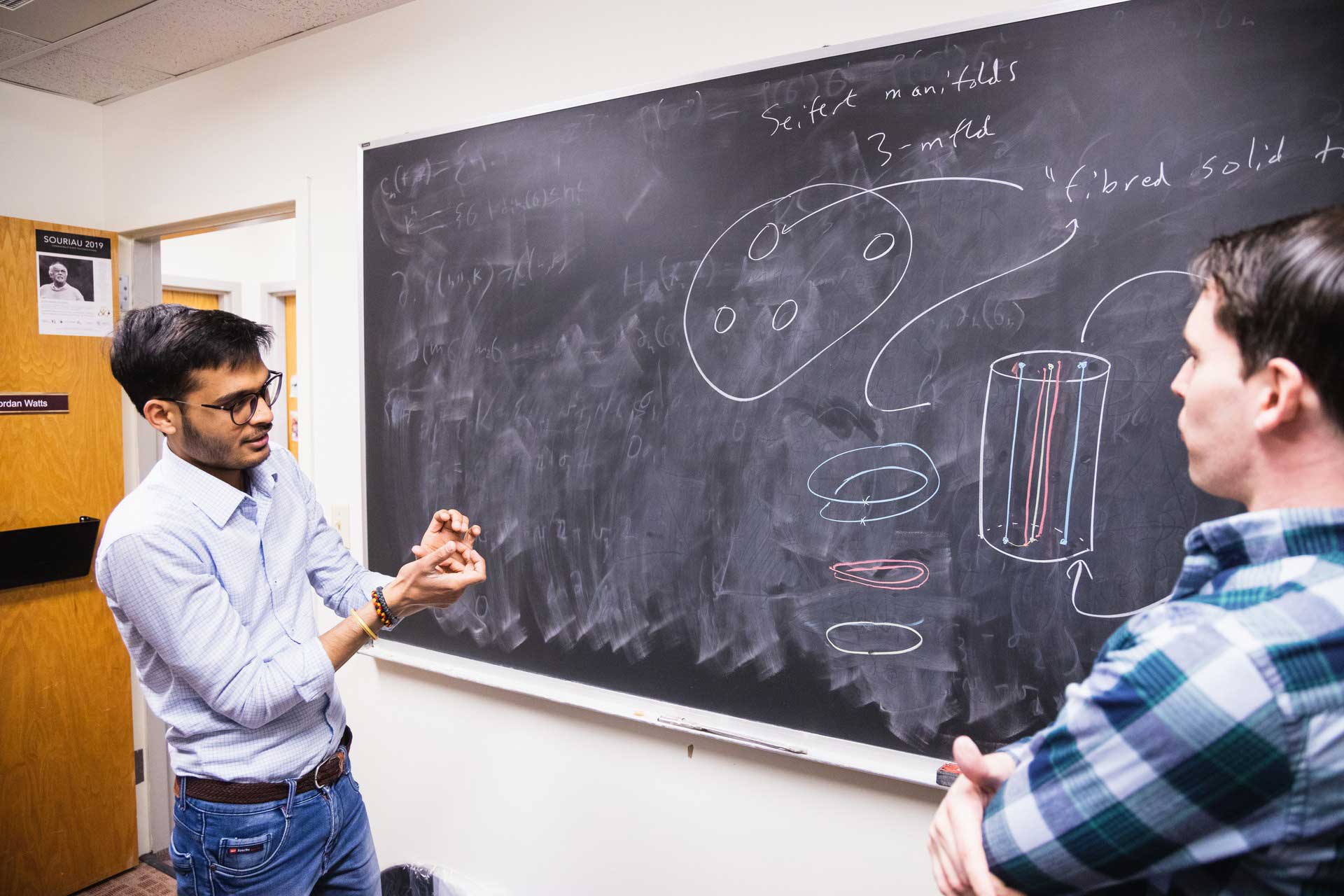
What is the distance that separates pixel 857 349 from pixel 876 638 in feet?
1.99

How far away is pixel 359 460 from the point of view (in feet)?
7.90

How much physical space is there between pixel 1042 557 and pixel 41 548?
3142 mm

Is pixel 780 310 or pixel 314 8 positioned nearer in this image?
pixel 780 310

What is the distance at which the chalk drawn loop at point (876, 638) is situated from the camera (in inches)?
63.0

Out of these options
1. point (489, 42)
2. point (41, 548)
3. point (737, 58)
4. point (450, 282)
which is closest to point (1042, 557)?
point (737, 58)

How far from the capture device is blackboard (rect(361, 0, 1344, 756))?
1.38 m

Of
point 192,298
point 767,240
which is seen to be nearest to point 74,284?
point 192,298

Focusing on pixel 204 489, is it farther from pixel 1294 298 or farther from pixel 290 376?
pixel 290 376

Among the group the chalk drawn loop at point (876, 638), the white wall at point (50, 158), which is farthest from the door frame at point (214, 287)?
the chalk drawn loop at point (876, 638)

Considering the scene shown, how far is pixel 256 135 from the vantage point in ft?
8.54

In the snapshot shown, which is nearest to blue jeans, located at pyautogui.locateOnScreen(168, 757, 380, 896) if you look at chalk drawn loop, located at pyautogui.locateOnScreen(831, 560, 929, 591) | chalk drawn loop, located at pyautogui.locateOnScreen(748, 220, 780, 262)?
chalk drawn loop, located at pyautogui.locateOnScreen(831, 560, 929, 591)

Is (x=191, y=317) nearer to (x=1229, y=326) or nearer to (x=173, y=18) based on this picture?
(x=173, y=18)

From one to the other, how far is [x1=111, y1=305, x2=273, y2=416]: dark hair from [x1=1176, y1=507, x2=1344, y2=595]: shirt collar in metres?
1.56

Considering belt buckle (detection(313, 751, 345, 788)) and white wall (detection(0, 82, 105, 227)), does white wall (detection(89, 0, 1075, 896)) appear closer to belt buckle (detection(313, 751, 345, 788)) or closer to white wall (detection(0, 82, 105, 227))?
white wall (detection(0, 82, 105, 227))
